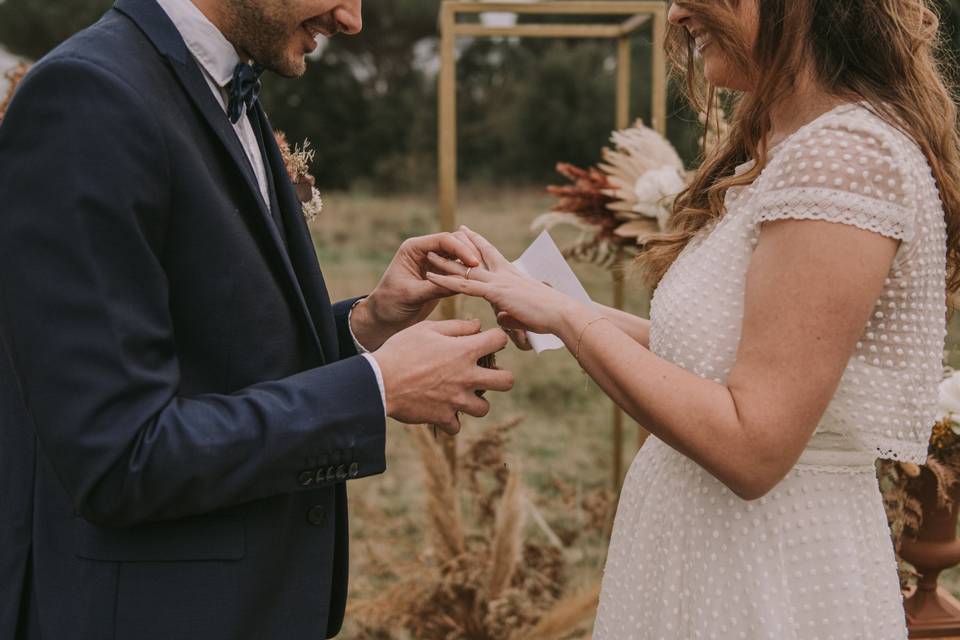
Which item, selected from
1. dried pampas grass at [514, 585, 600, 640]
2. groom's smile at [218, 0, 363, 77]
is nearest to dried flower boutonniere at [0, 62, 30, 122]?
groom's smile at [218, 0, 363, 77]

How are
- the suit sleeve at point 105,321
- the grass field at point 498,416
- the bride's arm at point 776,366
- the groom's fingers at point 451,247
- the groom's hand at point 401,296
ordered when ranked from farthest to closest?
the grass field at point 498,416 < the groom's hand at point 401,296 < the groom's fingers at point 451,247 < the bride's arm at point 776,366 < the suit sleeve at point 105,321

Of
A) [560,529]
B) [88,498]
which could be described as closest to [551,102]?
[560,529]

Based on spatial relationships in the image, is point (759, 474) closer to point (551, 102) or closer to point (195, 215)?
point (195, 215)

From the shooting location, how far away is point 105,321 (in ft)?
3.88

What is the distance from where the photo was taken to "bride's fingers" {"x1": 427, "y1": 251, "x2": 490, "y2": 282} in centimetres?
170

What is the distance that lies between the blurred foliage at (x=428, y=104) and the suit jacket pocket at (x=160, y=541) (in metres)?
8.56

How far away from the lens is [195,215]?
1.31m

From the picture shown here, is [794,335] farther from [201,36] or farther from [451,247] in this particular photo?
[201,36]

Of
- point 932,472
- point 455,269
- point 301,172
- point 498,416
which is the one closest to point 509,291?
point 455,269

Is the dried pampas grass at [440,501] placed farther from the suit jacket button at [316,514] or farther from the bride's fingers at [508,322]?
the suit jacket button at [316,514]

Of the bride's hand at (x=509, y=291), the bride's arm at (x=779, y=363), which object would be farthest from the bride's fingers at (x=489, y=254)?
the bride's arm at (x=779, y=363)

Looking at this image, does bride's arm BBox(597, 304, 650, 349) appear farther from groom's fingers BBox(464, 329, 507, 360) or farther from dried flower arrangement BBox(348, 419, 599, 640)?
dried flower arrangement BBox(348, 419, 599, 640)

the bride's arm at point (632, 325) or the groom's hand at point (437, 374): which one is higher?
the groom's hand at point (437, 374)

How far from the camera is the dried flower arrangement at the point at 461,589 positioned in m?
3.48
